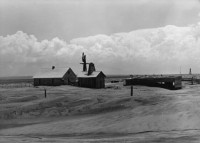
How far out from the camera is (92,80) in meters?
63.4

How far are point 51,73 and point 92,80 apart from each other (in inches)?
391

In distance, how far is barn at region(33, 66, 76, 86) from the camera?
6544cm

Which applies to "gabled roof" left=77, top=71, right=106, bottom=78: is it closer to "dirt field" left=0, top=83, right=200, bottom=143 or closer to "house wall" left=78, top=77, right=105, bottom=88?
"house wall" left=78, top=77, right=105, bottom=88

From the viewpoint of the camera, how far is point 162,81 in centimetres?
6481

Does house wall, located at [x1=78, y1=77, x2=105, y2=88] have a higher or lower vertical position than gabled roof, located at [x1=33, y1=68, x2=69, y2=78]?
lower

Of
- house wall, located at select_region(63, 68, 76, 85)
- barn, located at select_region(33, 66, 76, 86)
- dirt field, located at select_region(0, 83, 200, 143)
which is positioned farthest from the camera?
house wall, located at select_region(63, 68, 76, 85)

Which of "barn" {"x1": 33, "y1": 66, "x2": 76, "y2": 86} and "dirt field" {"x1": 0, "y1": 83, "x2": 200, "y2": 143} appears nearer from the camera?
"dirt field" {"x1": 0, "y1": 83, "x2": 200, "y2": 143}

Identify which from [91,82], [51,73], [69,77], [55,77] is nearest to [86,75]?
[91,82]

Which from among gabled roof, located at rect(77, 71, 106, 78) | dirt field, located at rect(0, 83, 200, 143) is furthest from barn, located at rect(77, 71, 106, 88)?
dirt field, located at rect(0, 83, 200, 143)

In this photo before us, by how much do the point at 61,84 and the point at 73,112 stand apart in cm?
3729

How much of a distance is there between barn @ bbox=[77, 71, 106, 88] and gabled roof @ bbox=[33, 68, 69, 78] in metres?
3.68

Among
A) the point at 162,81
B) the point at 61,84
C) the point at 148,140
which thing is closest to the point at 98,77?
the point at 61,84

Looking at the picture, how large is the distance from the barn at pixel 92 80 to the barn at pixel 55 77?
2.30m

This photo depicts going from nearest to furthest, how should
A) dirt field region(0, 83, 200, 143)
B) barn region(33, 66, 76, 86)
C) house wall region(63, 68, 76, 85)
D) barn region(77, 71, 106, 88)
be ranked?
dirt field region(0, 83, 200, 143)
barn region(77, 71, 106, 88)
barn region(33, 66, 76, 86)
house wall region(63, 68, 76, 85)
